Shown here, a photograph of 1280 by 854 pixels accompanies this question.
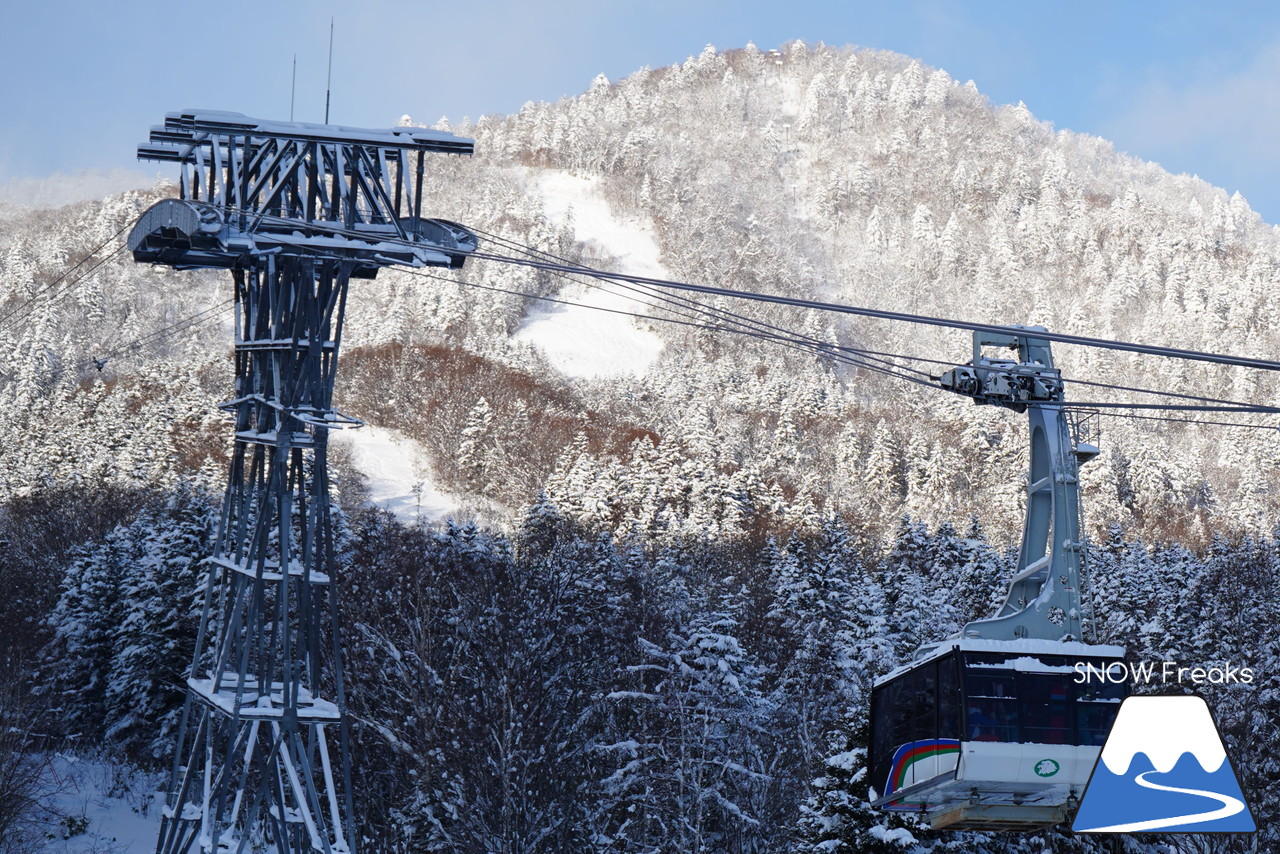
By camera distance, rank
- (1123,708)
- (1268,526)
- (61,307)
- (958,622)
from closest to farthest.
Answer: (1123,708)
(958,622)
(1268,526)
(61,307)

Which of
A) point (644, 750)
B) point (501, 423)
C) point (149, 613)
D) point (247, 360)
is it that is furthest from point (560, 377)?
point (247, 360)

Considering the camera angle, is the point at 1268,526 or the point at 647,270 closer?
the point at 1268,526

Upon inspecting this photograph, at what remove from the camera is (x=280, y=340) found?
21.2 meters

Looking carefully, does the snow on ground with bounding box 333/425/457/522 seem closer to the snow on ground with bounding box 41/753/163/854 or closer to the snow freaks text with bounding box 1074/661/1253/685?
the snow on ground with bounding box 41/753/163/854

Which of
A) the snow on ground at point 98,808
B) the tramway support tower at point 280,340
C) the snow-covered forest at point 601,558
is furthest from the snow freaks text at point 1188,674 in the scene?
the snow on ground at point 98,808

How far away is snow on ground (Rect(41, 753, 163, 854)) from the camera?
3931 cm

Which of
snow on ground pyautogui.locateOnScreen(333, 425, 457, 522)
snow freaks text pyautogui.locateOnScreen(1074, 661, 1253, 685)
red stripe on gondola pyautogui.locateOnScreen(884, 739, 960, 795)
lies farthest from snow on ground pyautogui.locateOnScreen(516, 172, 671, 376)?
red stripe on gondola pyautogui.locateOnScreen(884, 739, 960, 795)

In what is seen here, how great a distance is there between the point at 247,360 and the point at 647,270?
157513 millimetres

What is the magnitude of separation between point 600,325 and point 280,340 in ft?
419

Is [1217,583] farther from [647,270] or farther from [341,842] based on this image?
[647,270]

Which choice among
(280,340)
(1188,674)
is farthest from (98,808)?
(1188,674)

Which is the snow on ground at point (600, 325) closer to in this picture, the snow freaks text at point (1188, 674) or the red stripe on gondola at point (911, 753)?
the snow freaks text at point (1188, 674)

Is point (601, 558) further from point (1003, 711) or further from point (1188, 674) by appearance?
point (1003, 711)

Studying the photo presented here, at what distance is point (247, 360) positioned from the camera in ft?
72.8
